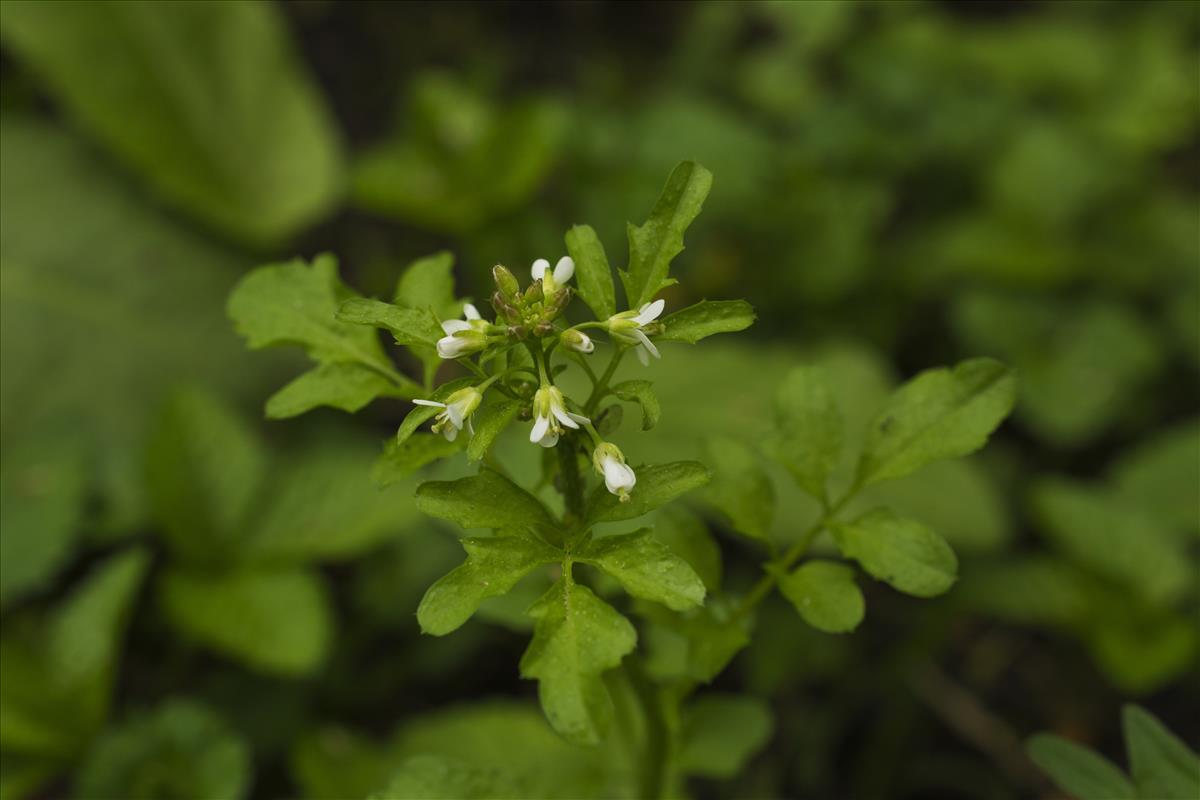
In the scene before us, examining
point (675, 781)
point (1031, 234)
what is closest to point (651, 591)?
point (675, 781)

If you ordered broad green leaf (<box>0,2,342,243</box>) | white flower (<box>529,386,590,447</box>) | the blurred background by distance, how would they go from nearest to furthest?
white flower (<box>529,386,590,447</box>), the blurred background, broad green leaf (<box>0,2,342,243</box>)

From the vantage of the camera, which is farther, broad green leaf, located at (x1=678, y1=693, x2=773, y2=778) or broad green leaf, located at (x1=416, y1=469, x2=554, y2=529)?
broad green leaf, located at (x1=678, y1=693, x2=773, y2=778)

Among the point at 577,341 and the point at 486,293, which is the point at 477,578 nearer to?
the point at 577,341

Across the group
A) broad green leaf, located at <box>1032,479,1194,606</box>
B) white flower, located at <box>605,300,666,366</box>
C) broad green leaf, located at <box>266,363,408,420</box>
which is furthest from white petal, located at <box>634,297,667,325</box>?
broad green leaf, located at <box>1032,479,1194,606</box>

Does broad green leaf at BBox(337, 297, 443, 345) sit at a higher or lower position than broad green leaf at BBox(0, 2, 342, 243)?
higher

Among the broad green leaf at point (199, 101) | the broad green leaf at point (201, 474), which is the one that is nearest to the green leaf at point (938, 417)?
the broad green leaf at point (201, 474)

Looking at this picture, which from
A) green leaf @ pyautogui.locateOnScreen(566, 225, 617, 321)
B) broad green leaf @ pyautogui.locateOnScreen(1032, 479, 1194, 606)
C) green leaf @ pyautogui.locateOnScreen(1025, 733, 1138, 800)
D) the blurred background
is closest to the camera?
green leaf @ pyautogui.locateOnScreen(566, 225, 617, 321)

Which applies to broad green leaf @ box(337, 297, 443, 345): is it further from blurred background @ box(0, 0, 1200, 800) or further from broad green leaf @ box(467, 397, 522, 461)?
blurred background @ box(0, 0, 1200, 800)
